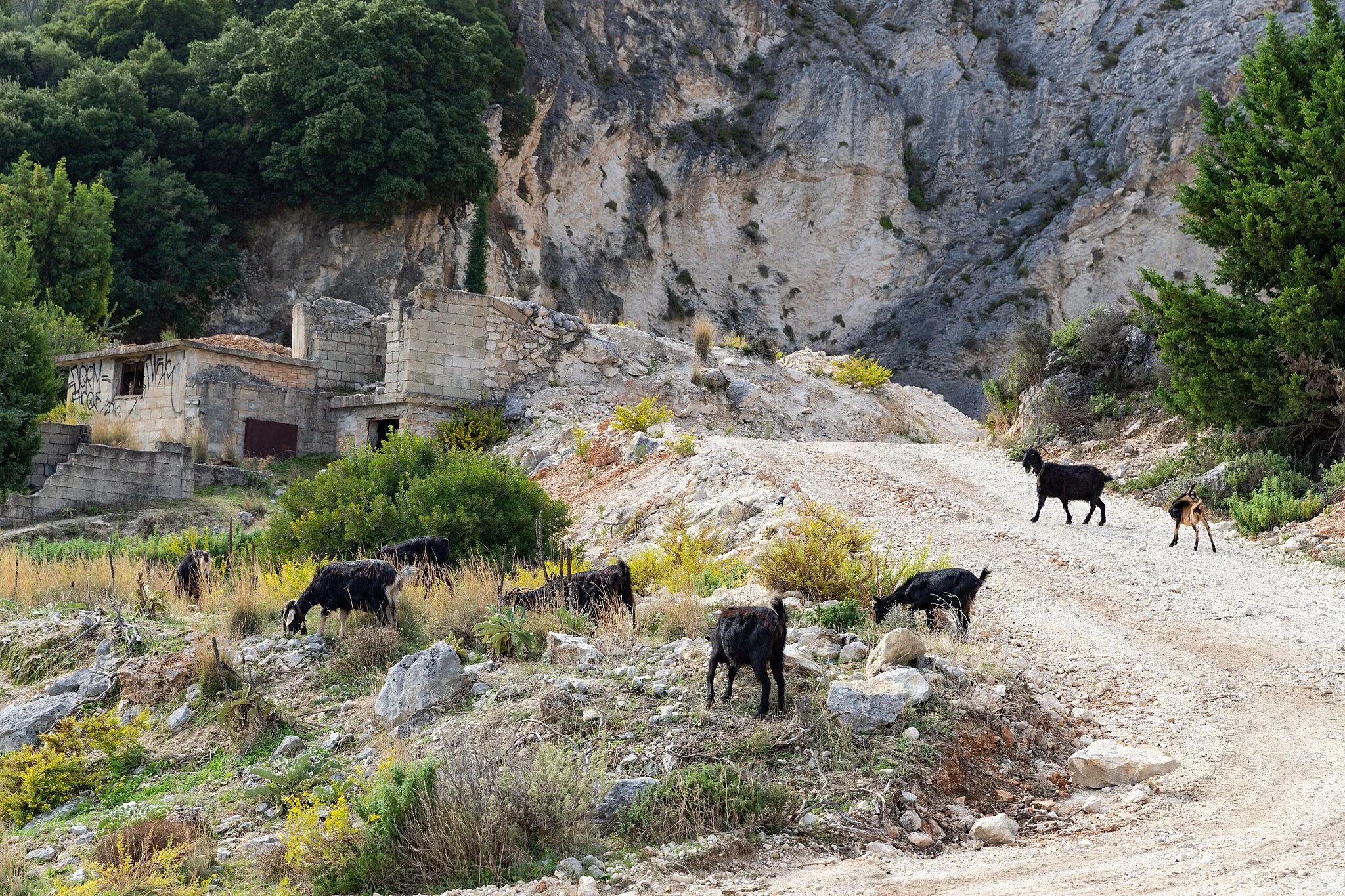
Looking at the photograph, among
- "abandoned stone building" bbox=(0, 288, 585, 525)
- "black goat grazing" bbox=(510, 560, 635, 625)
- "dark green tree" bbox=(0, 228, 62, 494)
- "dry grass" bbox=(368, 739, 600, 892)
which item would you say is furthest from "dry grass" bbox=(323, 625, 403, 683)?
"dark green tree" bbox=(0, 228, 62, 494)

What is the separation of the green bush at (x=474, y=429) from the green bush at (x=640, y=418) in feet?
11.9

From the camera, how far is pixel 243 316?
37719mm

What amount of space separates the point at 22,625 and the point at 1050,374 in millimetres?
17251

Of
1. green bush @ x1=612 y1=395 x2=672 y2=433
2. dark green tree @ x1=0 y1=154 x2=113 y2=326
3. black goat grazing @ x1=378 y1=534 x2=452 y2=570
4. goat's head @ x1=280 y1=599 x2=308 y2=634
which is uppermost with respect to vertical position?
dark green tree @ x1=0 y1=154 x2=113 y2=326

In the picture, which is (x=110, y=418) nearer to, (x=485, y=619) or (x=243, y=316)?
(x=243, y=316)

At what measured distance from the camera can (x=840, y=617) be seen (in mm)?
9477

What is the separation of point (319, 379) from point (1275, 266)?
20.5 m

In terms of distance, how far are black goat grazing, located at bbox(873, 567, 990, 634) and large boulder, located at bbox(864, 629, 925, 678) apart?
5.05 feet

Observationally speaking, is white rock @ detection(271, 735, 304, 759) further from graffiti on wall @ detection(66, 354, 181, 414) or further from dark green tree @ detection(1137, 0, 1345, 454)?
graffiti on wall @ detection(66, 354, 181, 414)

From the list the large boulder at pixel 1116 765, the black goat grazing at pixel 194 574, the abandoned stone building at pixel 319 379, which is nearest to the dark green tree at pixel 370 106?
the abandoned stone building at pixel 319 379

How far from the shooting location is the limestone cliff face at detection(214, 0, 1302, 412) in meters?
44.4

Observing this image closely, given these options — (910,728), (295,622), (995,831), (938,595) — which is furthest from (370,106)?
(995,831)

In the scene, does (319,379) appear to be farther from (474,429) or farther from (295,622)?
(295,622)

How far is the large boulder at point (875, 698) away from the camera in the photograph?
7340mm
